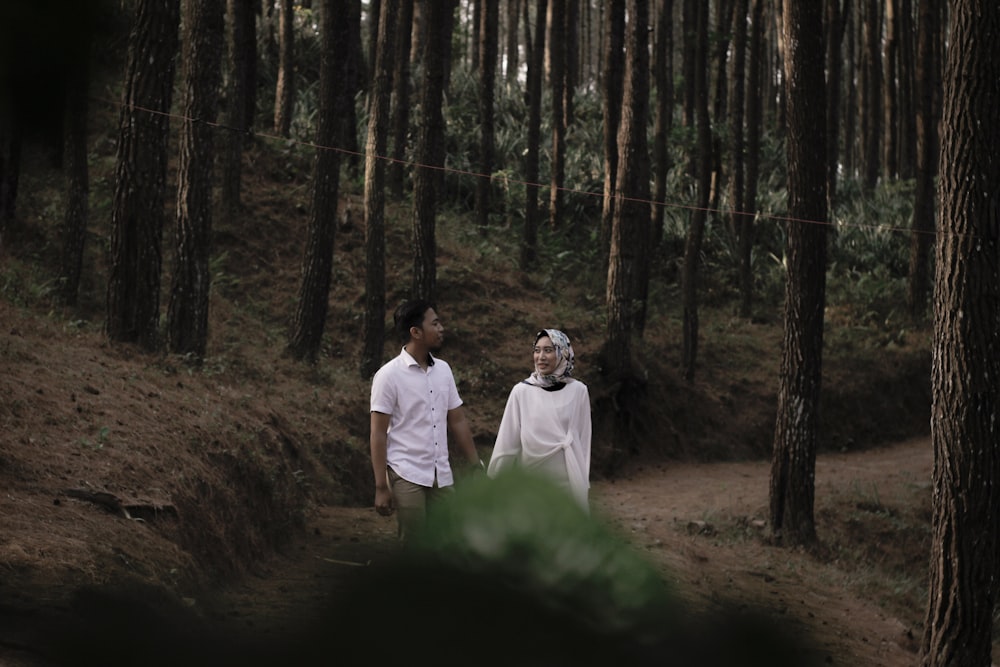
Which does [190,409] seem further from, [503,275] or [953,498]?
[503,275]

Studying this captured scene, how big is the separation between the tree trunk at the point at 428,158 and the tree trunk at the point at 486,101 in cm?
281

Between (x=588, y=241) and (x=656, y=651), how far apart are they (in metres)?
20.1

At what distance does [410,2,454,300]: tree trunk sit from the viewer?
13.6 meters

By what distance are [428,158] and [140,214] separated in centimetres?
454

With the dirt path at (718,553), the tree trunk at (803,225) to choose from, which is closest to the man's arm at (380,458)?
the dirt path at (718,553)

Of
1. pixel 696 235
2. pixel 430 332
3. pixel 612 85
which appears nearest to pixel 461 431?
pixel 430 332

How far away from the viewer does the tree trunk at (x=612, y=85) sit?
15680 mm

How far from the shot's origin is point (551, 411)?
576 centimetres

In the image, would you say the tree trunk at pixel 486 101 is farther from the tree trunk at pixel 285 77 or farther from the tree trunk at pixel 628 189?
the tree trunk at pixel 285 77

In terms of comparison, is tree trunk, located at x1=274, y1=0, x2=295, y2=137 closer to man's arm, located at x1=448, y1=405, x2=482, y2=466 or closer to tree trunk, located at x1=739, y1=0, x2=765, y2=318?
tree trunk, located at x1=739, y1=0, x2=765, y2=318

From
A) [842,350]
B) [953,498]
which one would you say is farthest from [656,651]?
[842,350]

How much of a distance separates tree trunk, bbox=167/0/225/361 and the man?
18.7 ft

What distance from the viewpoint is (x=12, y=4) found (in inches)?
18.9

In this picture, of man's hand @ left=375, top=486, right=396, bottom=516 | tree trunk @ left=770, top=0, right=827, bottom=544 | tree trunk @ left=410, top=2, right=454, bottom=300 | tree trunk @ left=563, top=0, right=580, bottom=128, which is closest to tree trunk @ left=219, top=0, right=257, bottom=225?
tree trunk @ left=410, top=2, right=454, bottom=300
